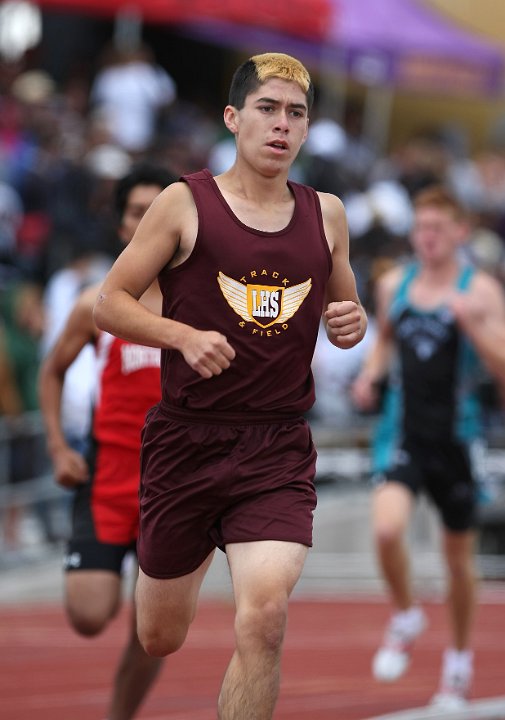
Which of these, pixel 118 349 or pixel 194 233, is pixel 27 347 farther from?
pixel 194 233

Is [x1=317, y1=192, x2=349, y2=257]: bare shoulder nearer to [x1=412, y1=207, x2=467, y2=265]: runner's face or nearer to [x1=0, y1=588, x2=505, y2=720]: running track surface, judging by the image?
[x1=412, y1=207, x2=467, y2=265]: runner's face

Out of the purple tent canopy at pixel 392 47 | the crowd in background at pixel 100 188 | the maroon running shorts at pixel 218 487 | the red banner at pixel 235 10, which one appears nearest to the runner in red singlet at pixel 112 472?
the maroon running shorts at pixel 218 487

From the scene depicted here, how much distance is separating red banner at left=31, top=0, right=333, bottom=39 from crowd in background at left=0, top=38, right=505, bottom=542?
0.74 metres

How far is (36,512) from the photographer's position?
12867 mm

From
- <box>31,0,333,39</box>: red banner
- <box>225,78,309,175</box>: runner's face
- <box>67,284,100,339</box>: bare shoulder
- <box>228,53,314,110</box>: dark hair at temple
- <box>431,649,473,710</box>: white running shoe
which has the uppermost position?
<box>31,0,333,39</box>: red banner

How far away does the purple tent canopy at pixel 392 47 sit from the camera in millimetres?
21094

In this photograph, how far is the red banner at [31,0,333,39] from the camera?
1734 cm

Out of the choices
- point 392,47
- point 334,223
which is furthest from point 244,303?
point 392,47

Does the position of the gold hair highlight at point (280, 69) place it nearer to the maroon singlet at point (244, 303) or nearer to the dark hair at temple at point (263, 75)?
the dark hair at temple at point (263, 75)

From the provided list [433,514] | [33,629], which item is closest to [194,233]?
[33,629]

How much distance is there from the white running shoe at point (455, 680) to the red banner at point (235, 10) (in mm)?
9989

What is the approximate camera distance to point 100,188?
594 inches

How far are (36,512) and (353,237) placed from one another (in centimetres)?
627

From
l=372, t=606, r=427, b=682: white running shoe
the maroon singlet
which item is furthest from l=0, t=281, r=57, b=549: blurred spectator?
the maroon singlet
